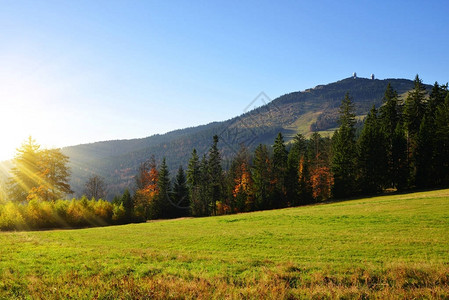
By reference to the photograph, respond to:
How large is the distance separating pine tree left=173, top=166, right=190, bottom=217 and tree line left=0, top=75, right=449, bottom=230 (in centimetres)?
28

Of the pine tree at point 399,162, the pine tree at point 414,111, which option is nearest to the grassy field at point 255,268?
the pine tree at point 399,162

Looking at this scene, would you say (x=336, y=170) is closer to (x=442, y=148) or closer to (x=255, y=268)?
(x=442, y=148)

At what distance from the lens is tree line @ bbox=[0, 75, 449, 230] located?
146 ft

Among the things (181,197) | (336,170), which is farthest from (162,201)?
(336,170)

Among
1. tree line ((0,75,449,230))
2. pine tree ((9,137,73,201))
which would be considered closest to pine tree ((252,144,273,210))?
tree line ((0,75,449,230))

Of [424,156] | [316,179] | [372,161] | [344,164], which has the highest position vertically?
[424,156]

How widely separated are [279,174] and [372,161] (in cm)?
2060

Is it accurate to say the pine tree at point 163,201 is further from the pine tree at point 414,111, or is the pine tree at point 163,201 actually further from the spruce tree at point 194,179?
the pine tree at point 414,111

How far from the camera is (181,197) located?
239 ft

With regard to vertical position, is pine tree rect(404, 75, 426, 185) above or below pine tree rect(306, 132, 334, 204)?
above

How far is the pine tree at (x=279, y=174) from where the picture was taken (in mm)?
63094

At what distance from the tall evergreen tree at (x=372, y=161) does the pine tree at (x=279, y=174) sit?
1691cm

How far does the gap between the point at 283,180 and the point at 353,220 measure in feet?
134

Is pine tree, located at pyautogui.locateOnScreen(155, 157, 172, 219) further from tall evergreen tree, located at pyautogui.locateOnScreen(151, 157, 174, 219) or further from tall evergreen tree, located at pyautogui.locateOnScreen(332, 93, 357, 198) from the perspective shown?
tall evergreen tree, located at pyautogui.locateOnScreen(332, 93, 357, 198)
